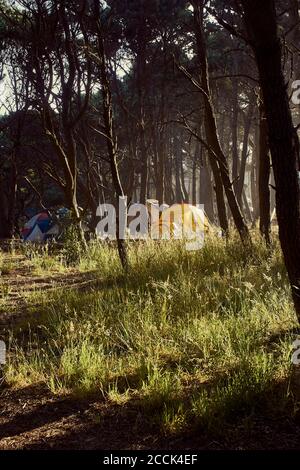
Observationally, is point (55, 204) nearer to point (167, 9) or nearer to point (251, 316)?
point (167, 9)

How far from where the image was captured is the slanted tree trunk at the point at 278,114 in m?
2.80

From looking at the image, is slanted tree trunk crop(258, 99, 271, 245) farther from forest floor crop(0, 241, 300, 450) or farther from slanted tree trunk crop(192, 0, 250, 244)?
forest floor crop(0, 241, 300, 450)

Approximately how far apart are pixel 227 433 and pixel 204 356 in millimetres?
1005

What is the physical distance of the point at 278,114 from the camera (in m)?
2.82

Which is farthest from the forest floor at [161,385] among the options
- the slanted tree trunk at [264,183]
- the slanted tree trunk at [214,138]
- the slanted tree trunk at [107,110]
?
the slanted tree trunk at [264,183]

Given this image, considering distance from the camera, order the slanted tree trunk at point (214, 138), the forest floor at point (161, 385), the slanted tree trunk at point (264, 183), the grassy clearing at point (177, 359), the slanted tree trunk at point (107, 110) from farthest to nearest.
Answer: the slanted tree trunk at point (264, 183) → the slanted tree trunk at point (214, 138) → the slanted tree trunk at point (107, 110) → the grassy clearing at point (177, 359) → the forest floor at point (161, 385)

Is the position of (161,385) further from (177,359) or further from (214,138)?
(214,138)

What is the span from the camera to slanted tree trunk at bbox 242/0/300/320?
2801 millimetres

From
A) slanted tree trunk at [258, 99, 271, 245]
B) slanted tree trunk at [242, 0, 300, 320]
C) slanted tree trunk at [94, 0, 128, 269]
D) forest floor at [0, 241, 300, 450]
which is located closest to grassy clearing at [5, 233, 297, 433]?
forest floor at [0, 241, 300, 450]

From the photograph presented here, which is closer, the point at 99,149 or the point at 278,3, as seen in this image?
the point at 278,3

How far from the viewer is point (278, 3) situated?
15.1 meters

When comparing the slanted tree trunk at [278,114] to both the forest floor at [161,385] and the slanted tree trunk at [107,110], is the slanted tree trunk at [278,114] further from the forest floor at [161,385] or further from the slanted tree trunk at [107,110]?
the slanted tree trunk at [107,110]

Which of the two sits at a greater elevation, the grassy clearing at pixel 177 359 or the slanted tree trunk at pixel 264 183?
the slanted tree trunk at pixel 264 183
